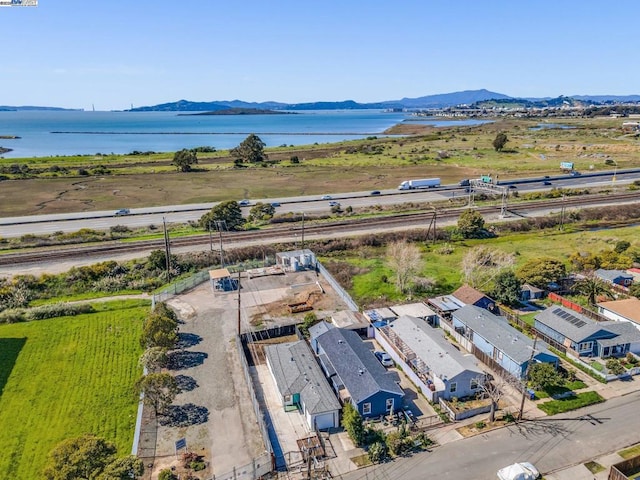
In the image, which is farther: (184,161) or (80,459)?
(184,161)

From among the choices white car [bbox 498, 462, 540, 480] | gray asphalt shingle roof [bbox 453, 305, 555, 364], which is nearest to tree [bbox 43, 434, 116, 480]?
white car [bbox 498, 462, 540, 480]

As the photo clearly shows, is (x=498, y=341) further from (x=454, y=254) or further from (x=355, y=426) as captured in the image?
(x=454, y=254)

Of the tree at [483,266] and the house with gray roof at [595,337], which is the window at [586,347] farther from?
the tree at [483,266]

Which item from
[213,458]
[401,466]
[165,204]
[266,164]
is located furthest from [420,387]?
[266,164]

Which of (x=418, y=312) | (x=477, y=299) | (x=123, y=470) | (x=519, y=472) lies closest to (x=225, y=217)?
(x=418, y=312)

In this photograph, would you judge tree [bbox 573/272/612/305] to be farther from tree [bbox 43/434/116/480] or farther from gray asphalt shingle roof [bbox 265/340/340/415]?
tree [bbox 43/434/116/480]

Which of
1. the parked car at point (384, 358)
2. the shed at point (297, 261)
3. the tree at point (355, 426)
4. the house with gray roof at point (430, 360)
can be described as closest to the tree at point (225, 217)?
the shed at point (297, 261)
